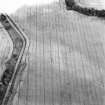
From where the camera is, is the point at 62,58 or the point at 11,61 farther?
the point at 62,58

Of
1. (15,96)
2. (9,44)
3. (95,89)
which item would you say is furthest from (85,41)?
(15,96)

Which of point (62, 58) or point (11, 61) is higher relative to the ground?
point (11, 61)

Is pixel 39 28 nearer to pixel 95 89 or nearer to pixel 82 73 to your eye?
pixel 82 73

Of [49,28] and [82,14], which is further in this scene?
[82,14]
